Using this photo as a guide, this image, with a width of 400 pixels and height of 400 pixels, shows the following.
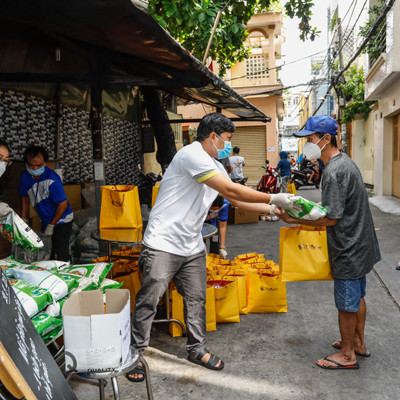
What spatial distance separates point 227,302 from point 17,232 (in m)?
2.08

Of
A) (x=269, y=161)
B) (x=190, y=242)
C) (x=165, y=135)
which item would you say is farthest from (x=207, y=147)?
(x=269, y=161)

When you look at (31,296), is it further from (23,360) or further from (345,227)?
(345,227)

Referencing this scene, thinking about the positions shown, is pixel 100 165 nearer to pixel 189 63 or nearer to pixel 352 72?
pixel 189 63

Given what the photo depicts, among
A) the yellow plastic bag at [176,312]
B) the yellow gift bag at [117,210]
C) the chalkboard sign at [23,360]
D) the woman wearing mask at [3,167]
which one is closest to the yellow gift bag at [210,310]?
the yellow plastic bag at [176,312]

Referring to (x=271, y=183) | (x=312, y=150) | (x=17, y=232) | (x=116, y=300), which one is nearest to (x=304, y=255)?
(x=312, y=150)

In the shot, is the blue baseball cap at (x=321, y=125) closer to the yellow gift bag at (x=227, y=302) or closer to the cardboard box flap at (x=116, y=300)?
the yellow gift bag at (x=227, y=302)

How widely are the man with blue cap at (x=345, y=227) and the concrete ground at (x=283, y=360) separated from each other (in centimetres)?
25

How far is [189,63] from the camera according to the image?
13.3ft

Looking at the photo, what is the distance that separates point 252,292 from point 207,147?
73.4 inches

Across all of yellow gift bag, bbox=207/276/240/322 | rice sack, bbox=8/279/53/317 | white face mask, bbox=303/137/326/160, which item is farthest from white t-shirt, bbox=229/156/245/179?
rice sack, bbox=8/279/53/317

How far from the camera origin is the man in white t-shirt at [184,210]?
283 centimetres

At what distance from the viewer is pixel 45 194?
176 inches

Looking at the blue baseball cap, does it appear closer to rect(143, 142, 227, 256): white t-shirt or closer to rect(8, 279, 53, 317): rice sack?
rect(143, 142, 227, 256): white t-shirt

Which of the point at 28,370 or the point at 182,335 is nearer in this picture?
the point at 28,370
